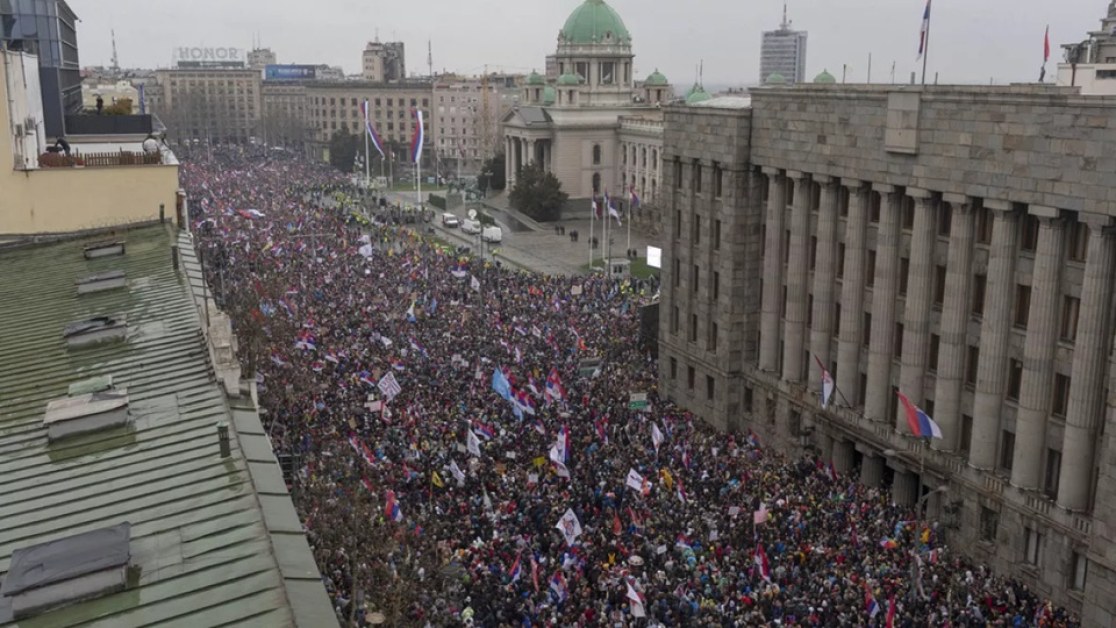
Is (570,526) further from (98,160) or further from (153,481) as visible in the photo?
(98,160)

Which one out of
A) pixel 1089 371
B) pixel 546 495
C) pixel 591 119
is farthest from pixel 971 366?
pixel 591 119

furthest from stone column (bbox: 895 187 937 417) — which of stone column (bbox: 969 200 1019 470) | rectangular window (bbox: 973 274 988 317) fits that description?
stone column (bbox: 969 200 1019 470)

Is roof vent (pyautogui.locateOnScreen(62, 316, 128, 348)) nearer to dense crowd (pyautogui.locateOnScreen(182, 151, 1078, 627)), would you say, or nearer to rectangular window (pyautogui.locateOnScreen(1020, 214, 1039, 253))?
dense crowd (pyautogui.locateOnScreen(182, 151, 1078, 627))

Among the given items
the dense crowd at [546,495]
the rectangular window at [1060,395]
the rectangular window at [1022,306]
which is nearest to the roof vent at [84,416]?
the dense crowd at [546,495]

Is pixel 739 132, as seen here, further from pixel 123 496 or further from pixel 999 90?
pixel 123 496

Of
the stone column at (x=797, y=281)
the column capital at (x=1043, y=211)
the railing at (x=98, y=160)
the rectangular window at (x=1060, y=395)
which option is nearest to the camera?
the column capital at (x=1043, y=211)

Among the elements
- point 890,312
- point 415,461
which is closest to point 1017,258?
point 890,312

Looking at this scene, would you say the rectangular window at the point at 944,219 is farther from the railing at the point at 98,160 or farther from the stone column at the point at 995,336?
the railing at the point at 98,160
